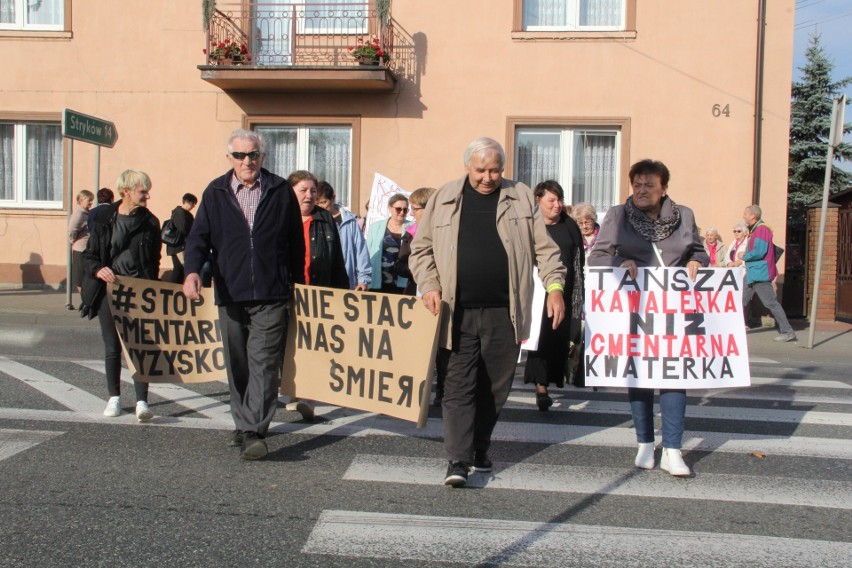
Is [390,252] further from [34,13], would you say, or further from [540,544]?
[34,13]

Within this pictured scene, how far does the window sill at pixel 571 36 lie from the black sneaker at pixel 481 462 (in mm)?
11944

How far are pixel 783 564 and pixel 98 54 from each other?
52.1 feet

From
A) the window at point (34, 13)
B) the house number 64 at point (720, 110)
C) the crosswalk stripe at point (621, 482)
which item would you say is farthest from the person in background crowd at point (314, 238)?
the window at point (34, 13)

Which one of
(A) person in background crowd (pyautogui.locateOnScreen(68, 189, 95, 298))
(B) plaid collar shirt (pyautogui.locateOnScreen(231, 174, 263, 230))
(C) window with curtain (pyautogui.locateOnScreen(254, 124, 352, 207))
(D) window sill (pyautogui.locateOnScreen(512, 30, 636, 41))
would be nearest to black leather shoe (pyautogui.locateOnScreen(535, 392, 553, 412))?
(B) plaid collar shirt (pyautogui.locateOnScreen(231, 174, 263, 230))

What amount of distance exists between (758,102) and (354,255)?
10920 mm

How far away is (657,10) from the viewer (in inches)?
609

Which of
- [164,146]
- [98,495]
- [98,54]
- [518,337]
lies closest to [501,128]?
[164,146]

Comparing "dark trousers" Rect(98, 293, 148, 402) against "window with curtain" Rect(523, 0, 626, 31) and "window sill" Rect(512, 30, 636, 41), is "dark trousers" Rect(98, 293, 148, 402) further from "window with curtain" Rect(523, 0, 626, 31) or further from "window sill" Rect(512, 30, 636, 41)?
"window with curtain" Rect(523, 0, 626, 31)

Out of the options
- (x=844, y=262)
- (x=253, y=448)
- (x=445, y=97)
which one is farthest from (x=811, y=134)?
(x=253, y=448)

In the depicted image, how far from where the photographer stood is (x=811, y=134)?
31000mm

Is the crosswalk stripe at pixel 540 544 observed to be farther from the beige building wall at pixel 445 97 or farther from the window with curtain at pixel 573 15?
the window with curtain at pixel 573 15

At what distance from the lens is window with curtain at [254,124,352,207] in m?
16.3

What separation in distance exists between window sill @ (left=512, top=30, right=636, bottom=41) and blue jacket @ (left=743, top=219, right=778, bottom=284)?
476 cm

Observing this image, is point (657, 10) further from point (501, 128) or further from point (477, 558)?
point (477, 558)
